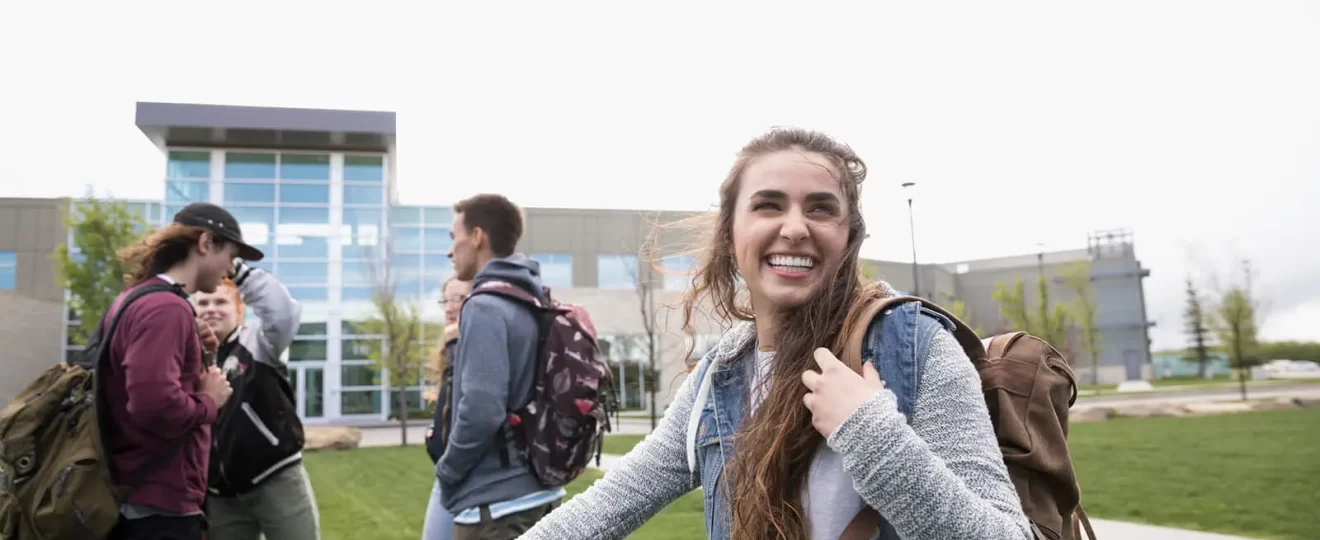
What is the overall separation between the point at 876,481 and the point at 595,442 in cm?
239

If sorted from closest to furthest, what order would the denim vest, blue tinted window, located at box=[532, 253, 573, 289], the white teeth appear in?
the denim vest, the white teeth, blue tinted window, located at box=[532, 253, 573, 289]

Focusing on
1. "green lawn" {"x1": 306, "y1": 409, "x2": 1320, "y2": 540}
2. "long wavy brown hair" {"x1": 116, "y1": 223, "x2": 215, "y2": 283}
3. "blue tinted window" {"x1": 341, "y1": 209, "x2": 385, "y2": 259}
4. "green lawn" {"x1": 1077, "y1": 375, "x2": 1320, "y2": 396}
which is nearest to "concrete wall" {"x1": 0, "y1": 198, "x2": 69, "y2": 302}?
"blue tinted window" {"x1": 341, "y1": 209, "x2": 385, "y2": 259}

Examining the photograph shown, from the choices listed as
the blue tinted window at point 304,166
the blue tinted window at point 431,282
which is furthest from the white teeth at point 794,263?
the blue tinted window at point 304,166

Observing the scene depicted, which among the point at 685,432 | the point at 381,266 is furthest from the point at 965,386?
the point at 381,266

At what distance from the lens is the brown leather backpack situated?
144cm

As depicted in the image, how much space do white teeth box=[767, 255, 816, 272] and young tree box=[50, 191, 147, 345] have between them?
21.2 m

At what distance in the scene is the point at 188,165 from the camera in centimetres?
2855

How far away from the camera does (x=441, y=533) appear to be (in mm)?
3342

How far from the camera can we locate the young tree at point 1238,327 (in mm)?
29703

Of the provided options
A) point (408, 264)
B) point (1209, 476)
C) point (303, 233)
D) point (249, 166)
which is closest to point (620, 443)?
point (1209, 476)

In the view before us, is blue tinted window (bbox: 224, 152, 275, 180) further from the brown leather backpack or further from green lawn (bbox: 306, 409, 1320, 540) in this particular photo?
the brown leather backpack

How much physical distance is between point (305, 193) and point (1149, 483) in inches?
1063

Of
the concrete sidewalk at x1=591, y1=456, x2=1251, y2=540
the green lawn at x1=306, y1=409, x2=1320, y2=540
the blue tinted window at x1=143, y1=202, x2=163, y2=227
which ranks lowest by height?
the green lawn at x1=306, y1=409, x2=1320, y2=540

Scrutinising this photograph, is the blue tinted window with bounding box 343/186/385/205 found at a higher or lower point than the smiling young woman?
higher
